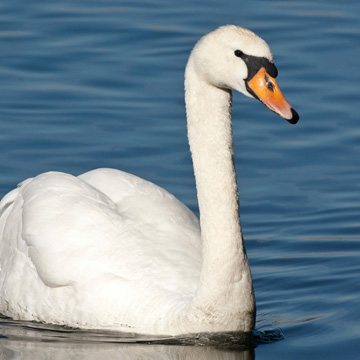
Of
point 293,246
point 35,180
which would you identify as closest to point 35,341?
point 35,180

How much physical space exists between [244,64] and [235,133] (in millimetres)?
4915

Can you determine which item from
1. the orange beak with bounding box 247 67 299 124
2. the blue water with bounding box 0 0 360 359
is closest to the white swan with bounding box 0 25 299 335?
the orange beak with bounding box 247 67 299 124

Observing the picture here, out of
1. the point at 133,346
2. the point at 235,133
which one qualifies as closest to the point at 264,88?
the point at 133,346

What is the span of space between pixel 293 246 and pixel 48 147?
3.21 meters

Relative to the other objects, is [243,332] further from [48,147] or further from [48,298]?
[48,147]

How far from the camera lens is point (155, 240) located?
334 inches

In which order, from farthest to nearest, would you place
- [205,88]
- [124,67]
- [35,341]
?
1. [124,67]
2. [35,341]
3. [205,88]

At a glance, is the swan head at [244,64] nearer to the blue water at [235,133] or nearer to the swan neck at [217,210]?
the swan neck at [217,210]

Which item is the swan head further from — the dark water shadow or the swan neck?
the dark water shadow

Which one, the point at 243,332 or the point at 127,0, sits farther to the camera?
the point at 127,0

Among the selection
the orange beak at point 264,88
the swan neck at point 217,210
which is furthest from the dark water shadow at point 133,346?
the orange beak at point 264,88

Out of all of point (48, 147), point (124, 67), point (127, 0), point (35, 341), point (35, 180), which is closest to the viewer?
point (35, 341)

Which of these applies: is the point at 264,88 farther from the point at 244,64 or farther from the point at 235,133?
the point at 235,133

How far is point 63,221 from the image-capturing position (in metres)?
8.59
